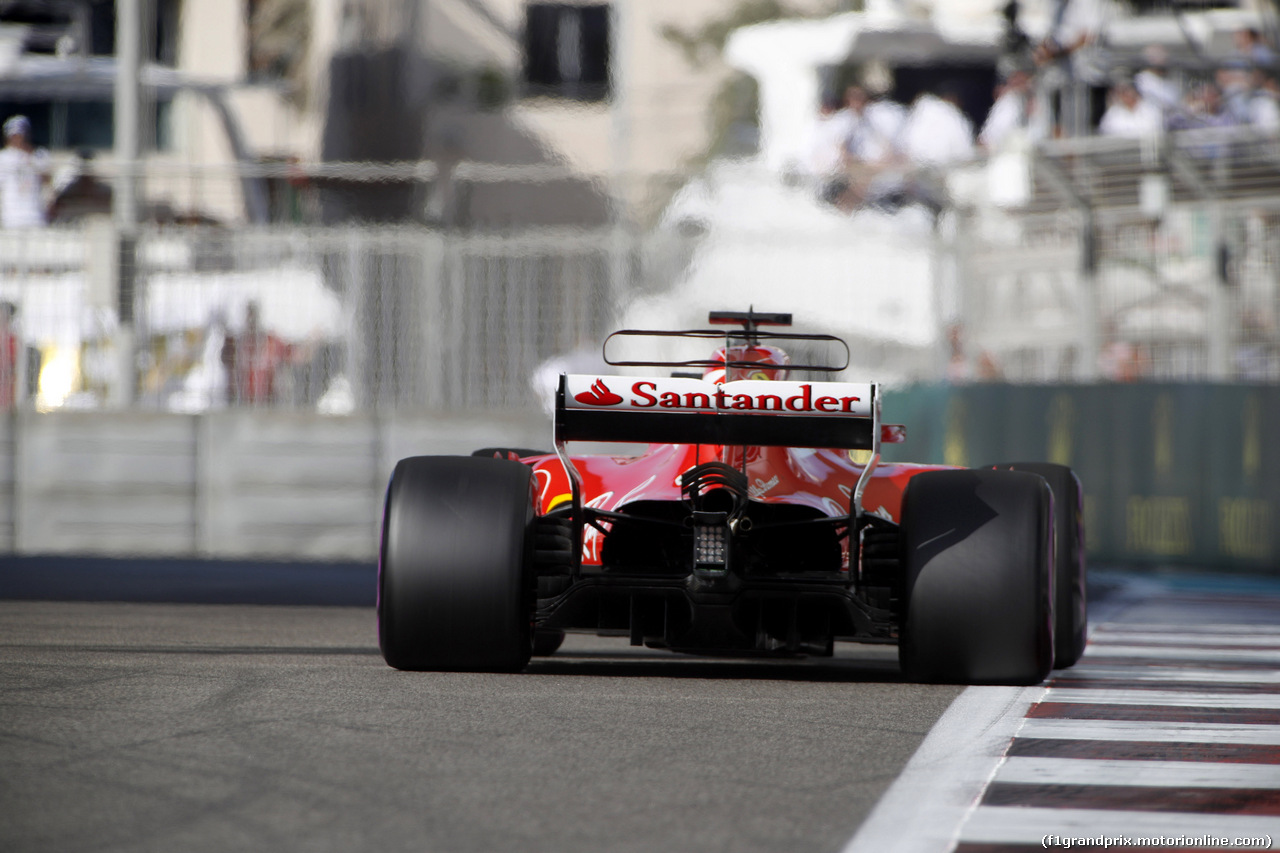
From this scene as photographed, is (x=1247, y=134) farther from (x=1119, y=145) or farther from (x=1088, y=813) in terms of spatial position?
(x=1088, y=813)

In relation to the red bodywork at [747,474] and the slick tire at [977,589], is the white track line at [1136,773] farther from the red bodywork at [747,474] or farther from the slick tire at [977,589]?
the red bodywork at [747,474]

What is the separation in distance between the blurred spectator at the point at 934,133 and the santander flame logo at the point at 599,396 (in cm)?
1221

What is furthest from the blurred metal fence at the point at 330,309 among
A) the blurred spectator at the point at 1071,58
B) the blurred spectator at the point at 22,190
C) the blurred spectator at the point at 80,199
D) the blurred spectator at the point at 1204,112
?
the blurred spectator at the point at 1204,112

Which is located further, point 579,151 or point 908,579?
point 579,151

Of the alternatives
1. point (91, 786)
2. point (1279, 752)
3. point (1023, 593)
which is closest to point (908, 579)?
point (1023, 593)

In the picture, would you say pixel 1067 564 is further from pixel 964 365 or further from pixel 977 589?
pixel 964 365

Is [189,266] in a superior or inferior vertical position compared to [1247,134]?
inferior

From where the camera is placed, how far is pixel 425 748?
5680 mm

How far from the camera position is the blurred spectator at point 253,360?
15438mm

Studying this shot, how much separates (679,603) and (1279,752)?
2353mm

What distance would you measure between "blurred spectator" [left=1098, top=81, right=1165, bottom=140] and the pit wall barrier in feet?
12.1

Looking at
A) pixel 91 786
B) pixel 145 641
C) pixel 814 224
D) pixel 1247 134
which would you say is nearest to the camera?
pixel 91 786

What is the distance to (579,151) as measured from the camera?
23875 millimetres

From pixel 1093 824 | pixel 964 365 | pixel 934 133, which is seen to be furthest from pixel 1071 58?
pixel 1093 824
